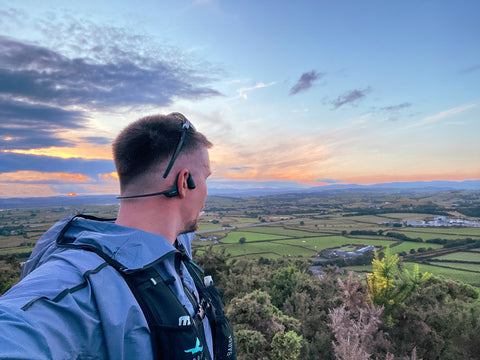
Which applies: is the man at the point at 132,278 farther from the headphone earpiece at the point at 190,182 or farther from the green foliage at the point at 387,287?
the green foliage at the point at 387,287

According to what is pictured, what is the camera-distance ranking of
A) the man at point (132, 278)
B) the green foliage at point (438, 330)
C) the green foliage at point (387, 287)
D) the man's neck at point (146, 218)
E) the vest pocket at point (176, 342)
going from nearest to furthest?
the man at point (132, 278) → the vest pocket at point (176, 342) → the man's neck at point (146, 218) → the green foliage at point (438, 330) → the green foliage at point (387, 287)

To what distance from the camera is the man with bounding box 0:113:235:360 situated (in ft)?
3.84

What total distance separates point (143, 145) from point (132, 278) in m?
0.95

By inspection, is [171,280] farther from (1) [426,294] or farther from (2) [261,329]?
(1) [426,294]

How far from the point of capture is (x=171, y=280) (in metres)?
1.79

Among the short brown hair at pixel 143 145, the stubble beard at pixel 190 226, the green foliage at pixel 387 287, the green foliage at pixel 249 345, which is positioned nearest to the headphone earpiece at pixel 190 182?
the short brown hair at pixel 143 145

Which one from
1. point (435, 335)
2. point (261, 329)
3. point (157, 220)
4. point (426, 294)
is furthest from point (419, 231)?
point (157, 220)

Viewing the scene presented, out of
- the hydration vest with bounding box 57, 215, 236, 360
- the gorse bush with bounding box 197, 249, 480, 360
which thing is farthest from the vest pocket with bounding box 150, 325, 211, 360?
the gorse bush with bounding box 197, 249, 480, 360

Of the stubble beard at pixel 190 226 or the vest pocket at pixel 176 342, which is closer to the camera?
the vest pocket at pixel 176 342

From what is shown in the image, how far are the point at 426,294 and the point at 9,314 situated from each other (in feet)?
56.3

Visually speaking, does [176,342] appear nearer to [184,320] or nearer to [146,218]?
[184,320]

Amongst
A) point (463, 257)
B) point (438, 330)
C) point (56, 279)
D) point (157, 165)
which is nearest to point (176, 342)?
point (56, 279)

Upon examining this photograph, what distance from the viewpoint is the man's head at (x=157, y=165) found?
202cm

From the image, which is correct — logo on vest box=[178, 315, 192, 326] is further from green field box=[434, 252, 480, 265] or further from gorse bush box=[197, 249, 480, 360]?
green field box=[434, 252, 480, 265]
